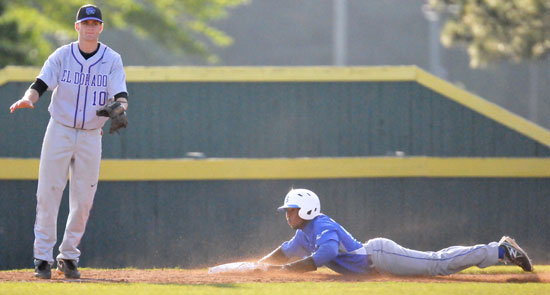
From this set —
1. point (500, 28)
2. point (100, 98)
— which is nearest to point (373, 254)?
point (100, 98)

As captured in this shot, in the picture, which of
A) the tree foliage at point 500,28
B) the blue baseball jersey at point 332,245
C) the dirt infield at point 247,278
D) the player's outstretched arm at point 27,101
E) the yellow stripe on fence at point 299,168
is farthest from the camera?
the tree foliage at point 500,28

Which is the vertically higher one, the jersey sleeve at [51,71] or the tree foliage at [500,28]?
the tree foliage at [500,28]

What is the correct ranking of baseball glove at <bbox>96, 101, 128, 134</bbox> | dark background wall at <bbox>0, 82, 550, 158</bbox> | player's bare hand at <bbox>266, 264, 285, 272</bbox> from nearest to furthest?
1. baseball glove at <bbox>96, 101, 128, 134</bbox>
2. player's bare hand at <bbox>266, 264, 285, 272</bbox>
3. dark background wall at <bbox>0, 82, 550, 158</bbox>

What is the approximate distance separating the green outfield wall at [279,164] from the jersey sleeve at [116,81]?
11.8 feet

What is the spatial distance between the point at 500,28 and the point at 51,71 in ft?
45.1

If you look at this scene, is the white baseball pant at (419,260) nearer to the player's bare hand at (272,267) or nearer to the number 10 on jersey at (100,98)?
the player's bare hand at (272,267)

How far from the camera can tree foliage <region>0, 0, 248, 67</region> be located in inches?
894

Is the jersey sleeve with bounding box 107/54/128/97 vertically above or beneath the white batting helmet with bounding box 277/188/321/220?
above

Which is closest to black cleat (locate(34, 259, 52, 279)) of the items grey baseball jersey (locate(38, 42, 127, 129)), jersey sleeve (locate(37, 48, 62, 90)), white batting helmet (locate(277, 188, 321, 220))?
grey baseball jersey (locate(38, 42, 127, 129))

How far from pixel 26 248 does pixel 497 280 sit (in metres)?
5.89

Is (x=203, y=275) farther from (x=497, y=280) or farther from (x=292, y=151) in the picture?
(x=292, y=151)

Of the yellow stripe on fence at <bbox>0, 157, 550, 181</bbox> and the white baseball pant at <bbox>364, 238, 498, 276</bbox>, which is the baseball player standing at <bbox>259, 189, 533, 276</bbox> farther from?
the yellow stripe on fence at <bbox>0, 157, 550, 181</bbox>

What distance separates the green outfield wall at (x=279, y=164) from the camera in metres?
12.2

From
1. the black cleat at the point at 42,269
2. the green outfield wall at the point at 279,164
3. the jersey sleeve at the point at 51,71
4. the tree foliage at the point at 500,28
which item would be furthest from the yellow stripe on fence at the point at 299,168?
the tree foliage at the point at 500,28
